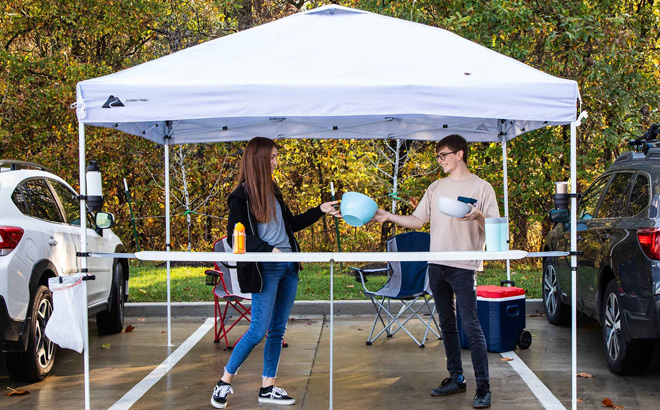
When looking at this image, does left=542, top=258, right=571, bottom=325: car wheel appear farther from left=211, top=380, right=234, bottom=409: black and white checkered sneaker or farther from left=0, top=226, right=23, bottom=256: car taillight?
left=0, top=226, right=23, bottom=256: car taillight

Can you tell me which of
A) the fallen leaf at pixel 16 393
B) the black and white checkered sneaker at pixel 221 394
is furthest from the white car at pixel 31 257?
the black and white checkered sneaker at pixel 221 394

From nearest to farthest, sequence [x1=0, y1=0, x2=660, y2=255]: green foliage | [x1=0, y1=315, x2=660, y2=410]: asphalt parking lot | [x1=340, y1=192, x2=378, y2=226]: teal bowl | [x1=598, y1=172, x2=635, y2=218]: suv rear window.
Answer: [x1=340, y1=192, x2=378, y2=226]: teal bowl
[x1=0, y1=315, x2=660, y2=410]: asphalt parking lot
[x1=598, y1=172, x2=635, y2=218]: suv rear window
[x1=0, y1=0, x2=660, y2=255]: green foliage

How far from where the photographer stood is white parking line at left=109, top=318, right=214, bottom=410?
200 inches

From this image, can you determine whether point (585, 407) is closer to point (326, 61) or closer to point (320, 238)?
point (326, 61)

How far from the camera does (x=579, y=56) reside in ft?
33.8

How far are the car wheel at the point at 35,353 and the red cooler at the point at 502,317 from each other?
3510mm

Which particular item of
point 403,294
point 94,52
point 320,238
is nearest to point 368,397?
point 403,294

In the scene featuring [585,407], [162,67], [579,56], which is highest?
[579,56]

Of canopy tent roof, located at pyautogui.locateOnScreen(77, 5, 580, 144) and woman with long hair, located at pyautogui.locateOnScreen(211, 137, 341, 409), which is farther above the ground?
canopy tent roof, located at pyautogui.locateOnScreen(77, 5, 580, 144)

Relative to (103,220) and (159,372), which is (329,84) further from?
(159,372)

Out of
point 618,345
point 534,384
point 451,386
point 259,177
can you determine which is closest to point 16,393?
point 259,177

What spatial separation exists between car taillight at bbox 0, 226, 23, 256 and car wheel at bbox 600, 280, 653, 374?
447cm

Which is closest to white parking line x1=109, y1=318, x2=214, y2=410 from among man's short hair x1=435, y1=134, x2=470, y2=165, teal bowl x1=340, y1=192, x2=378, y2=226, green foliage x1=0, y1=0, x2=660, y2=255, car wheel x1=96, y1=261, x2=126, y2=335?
car wheel x1=96, y1=261, x2=126, y2=335

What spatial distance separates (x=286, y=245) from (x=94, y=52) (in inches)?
461
